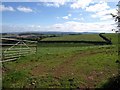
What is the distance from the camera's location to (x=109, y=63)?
851 inches

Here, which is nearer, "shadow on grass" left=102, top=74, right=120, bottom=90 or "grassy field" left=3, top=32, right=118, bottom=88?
"shadow on grass" left=102, top=74, right=120, bottom=90

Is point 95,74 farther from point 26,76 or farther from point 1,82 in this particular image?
point 1,82

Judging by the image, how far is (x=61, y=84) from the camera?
50.1 feet

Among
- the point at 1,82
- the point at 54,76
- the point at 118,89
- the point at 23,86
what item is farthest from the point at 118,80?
the point at 1,82

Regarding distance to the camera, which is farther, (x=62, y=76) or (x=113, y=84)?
(x=62, y=76)

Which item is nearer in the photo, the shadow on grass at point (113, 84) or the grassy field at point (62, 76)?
the shadow on grass at point (113, 84)

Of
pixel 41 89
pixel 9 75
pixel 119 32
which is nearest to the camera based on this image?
pixel 119 32

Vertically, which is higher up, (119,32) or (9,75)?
(119,32)

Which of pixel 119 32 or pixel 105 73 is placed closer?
pixel 119 32

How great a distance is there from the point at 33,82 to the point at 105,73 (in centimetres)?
507

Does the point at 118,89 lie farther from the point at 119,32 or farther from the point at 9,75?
the point at 9,75

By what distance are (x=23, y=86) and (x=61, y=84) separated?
2121 millimetres

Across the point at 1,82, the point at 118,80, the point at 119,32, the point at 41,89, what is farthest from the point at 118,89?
the point at 1,82

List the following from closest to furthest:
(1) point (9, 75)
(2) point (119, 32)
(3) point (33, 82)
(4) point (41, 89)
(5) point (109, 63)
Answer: (2) point (119, 32) → (4) point (41, 89) → (3) point (33, 82) → (1) point (9, 75) → (5) point (109, 63)
